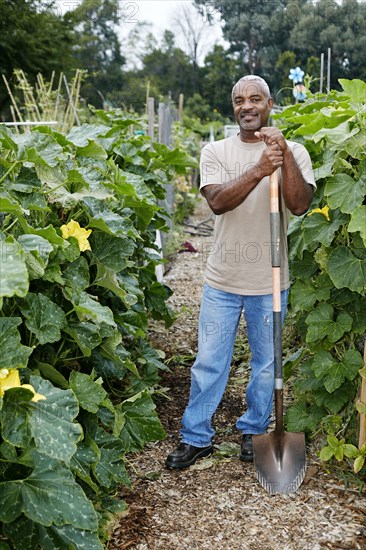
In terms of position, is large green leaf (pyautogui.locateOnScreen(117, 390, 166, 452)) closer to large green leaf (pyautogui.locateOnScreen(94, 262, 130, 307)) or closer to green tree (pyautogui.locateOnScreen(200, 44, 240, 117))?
large green leaf (pyautogui.locateOnScreen(94, 262, 130, 307))

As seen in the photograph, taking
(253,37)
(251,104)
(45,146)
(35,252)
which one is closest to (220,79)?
(253,37)

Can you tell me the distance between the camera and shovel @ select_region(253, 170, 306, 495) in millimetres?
2799

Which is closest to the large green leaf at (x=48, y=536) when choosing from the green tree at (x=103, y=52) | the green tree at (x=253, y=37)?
the green tree at (x=253, y=37)

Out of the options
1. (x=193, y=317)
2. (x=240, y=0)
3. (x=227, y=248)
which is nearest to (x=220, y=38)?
(x=240, y=0)

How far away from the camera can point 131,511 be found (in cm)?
269

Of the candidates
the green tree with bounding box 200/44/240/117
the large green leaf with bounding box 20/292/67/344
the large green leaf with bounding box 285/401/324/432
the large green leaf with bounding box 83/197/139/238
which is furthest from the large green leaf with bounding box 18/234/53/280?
the green tree with bounding box 200/44/240/117

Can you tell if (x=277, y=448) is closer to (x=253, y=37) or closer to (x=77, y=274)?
(x=77, y=274)

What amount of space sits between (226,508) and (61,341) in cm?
103

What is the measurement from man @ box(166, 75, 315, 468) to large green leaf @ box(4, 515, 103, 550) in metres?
1.20

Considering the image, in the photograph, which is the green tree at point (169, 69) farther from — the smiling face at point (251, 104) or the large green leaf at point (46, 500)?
the large green leaf at point (46, 500)

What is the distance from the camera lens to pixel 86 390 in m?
2.10

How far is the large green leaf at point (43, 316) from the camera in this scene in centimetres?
192

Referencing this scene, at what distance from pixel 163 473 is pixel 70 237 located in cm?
135

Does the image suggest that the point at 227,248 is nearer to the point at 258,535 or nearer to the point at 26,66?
the point at 258,535
